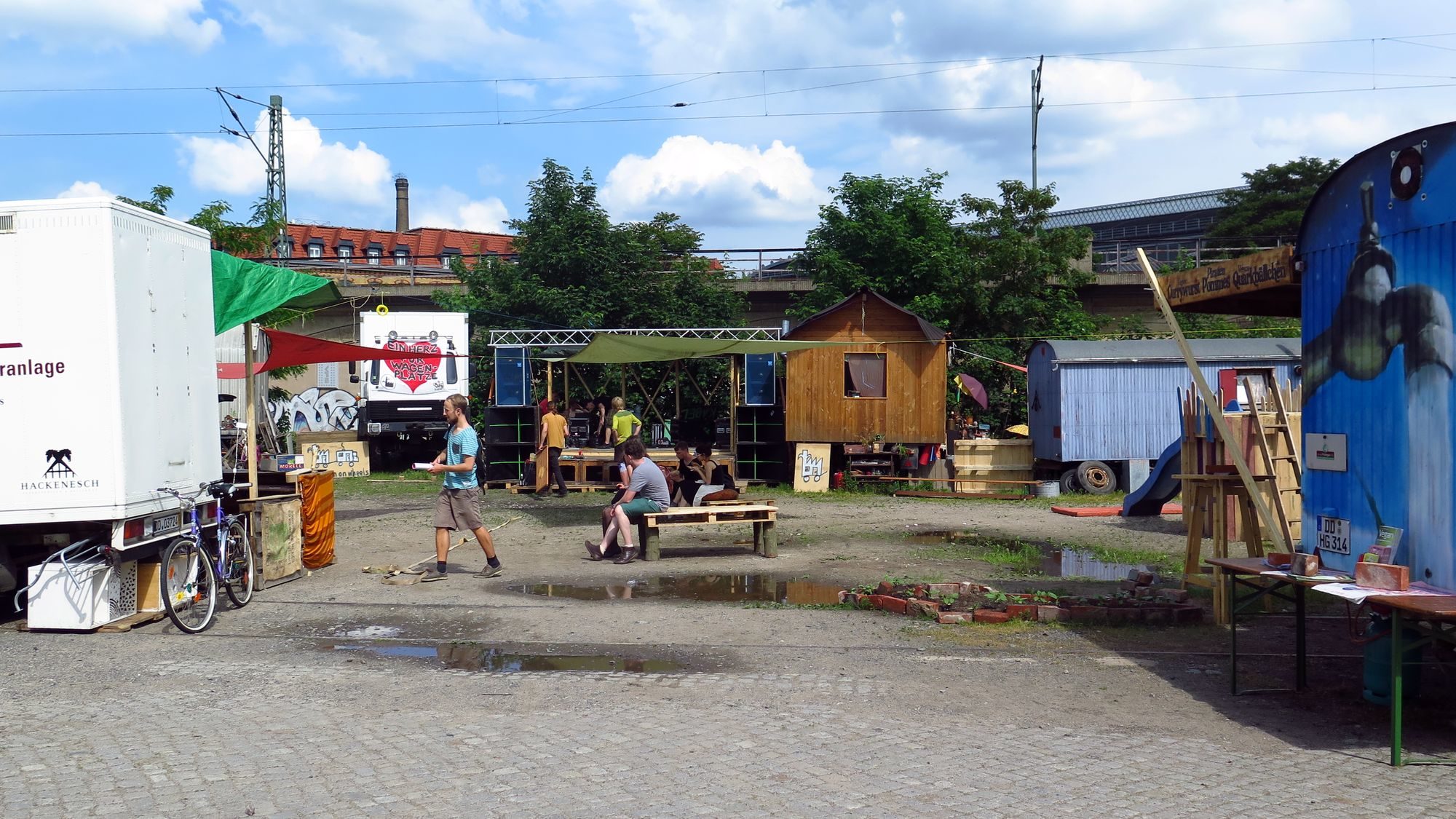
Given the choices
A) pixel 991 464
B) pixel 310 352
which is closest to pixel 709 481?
pixel 310 352

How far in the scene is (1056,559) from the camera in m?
13.3

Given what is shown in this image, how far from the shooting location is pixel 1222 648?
27.3 ft

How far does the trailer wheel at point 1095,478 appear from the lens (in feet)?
72.0

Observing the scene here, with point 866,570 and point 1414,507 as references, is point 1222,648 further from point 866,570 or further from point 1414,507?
point 866,570

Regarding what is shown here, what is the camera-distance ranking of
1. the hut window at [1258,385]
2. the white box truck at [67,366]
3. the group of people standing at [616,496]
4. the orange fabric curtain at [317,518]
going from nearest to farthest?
1. the white box truck at [67,366]
2. the hut window at [1258,385]
3. the group of people standing at [616,496]
4. the orange fabric curtain at [317,518]

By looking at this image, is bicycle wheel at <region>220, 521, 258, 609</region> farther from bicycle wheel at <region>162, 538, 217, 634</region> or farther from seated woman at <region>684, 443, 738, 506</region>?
seated woman at <region>684, 443, 738, 506</region>

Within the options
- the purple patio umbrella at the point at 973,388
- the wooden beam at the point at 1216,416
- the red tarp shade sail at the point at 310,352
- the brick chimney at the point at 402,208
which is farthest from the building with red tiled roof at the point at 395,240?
the wooden beam at the point at 1216,416

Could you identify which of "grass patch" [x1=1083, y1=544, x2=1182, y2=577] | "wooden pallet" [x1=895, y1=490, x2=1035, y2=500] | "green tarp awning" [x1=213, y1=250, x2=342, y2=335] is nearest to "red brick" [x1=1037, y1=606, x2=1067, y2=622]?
"grass patch" [x1=1083, y1=544, x2=1182, y2=577]

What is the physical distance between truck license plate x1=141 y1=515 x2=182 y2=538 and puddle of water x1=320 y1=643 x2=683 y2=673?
186cm

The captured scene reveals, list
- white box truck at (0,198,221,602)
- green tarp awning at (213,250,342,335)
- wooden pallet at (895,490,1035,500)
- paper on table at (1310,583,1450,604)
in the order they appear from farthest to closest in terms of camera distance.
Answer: wooden pallet at (895,490,1035,500) < green tarp awning at (213,250,342,335) < white box truck at (0,198,221,602) < paper on table at (1310,583,1450,604)

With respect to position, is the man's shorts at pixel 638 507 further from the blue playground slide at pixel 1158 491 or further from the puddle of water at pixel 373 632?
the blue playground slide at pixel 1158 491

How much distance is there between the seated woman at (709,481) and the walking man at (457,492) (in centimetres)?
282

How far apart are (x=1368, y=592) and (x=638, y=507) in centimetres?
789

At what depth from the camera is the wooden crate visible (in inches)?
881
